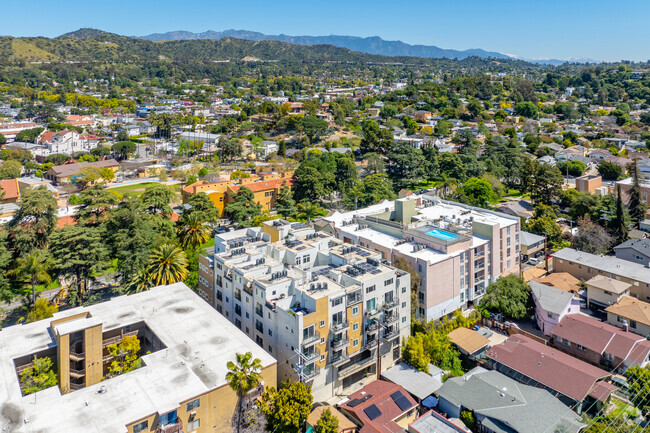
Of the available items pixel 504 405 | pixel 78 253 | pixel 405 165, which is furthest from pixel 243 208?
pixel 504 405

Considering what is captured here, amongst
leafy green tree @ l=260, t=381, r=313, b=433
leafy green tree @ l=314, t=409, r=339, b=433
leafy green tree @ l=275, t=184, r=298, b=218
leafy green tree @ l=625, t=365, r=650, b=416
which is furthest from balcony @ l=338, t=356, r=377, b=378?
leafy green tree @ l=275, t=184, r=298, b=218

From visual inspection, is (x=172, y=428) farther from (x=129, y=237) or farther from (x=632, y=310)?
(x=632, y=310)

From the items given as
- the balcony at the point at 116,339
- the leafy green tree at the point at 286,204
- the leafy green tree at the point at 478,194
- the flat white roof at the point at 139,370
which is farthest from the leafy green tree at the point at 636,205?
the balcony at the point at 116,339

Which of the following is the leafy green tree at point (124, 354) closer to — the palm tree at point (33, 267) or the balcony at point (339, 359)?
the balcony at point (339, 359)

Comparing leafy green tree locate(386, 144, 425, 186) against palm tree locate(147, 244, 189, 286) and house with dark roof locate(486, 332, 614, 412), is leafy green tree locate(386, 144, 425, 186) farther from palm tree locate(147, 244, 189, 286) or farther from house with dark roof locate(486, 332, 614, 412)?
palm tree locate(147, 244, 189, 286)

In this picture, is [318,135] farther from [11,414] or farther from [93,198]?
[11,414]

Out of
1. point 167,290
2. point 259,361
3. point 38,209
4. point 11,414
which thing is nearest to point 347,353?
point 259,361
